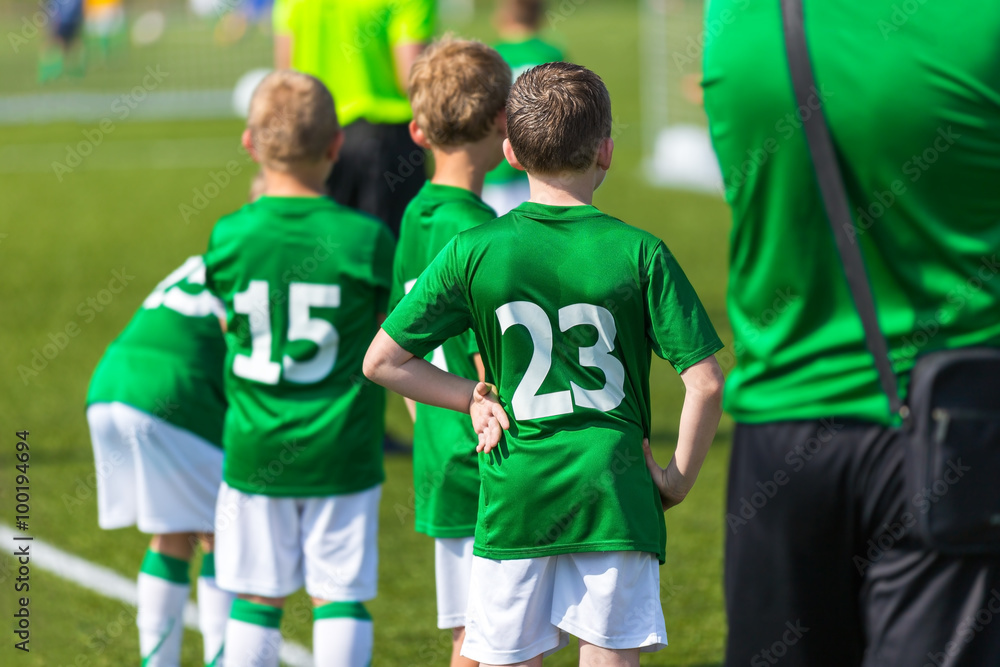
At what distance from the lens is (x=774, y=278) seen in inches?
80.3

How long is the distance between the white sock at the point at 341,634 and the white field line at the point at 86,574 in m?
0.94

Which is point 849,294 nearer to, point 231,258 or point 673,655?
point 231,258

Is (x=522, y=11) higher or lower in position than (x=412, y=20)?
higher

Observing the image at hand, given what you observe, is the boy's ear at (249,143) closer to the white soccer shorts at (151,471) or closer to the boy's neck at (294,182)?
the boy's neck at (294,182)

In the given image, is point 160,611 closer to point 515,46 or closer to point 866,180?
point 866,180

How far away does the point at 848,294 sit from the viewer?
1967 millimetres

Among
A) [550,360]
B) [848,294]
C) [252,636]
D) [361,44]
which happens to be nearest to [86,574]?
[252,636]

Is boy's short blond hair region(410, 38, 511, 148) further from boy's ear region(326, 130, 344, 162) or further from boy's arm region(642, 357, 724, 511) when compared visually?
boy's arm region(642, 357, 724, 511)

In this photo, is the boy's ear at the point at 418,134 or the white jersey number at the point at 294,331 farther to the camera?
the white jersey number at the point at 294,331

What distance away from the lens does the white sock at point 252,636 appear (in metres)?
3.03

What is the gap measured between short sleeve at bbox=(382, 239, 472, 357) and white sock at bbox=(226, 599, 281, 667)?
1.21 meters

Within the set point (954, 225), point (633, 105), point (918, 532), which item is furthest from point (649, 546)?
point (633, 105)

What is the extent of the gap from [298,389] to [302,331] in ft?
0.53

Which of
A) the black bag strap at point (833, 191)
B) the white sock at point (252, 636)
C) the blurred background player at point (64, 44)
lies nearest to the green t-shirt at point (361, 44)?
the white sock at point (252, 636)
